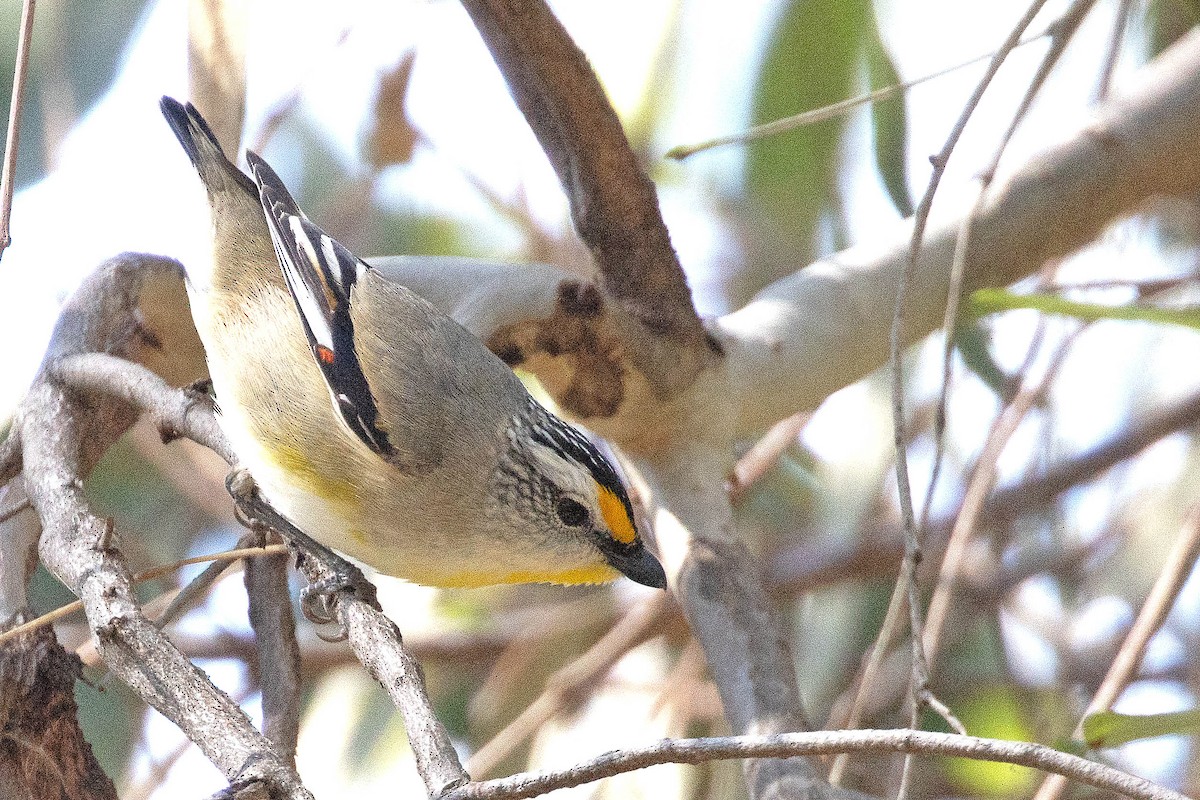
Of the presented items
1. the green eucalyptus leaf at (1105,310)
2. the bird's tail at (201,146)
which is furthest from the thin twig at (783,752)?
the bird's tail at (201,146)

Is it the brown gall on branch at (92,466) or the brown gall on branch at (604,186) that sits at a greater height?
the brown gall on branch at (604,186)

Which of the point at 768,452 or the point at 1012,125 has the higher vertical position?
the point at 1012,125

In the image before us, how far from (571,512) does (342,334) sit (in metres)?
0.56

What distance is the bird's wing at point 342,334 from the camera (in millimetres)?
2246

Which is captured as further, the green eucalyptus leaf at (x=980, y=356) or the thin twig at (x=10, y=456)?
the green eucalyptus leaf at (x=980, y=356)

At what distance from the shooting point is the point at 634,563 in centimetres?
236

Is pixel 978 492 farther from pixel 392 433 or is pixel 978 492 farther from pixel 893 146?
pixel 392 433

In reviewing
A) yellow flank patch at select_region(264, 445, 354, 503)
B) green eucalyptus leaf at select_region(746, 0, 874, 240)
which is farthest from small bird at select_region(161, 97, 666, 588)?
green eucalyptus leaf at select_region(746, 0, 874, 240)

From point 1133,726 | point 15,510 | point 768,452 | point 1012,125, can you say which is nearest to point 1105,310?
point 1133,726

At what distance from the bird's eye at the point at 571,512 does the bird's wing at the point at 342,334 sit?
0.83ft

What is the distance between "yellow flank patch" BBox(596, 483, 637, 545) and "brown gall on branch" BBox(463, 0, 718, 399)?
27cm

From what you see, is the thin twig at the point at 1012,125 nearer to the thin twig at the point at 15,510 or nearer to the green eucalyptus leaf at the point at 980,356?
the green eucalyptus leaf at the point at 980,356

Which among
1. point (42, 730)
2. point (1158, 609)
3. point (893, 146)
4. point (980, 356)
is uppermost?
point (893, 146)

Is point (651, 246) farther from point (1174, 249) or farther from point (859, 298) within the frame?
point (1174, 249)
